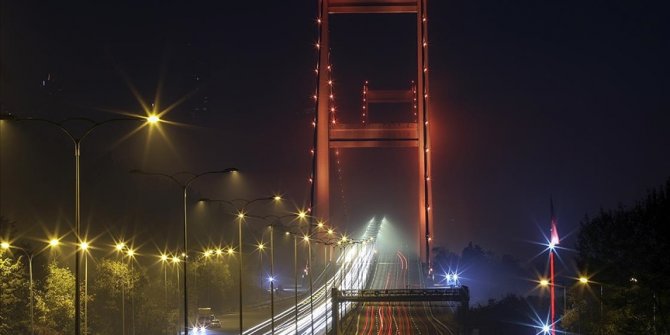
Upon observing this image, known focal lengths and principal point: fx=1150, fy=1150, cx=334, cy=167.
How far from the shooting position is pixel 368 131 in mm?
99750

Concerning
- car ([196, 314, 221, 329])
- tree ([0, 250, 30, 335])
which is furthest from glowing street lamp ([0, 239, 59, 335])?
car ([196, 314, 221, 329])

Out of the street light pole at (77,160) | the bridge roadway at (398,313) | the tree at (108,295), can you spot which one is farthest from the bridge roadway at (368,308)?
the street light pole at (77,160)

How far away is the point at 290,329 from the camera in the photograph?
2505 inches

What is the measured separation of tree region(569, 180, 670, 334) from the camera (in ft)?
135

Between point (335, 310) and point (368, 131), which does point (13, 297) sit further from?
point (368, 131)

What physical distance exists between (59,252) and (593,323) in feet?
81.5

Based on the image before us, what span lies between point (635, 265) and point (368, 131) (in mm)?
57466

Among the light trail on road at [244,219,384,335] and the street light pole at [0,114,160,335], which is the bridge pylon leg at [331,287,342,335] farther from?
the street light pole at [0,114,160,335]

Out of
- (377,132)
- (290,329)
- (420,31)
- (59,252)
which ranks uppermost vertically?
(420,31)

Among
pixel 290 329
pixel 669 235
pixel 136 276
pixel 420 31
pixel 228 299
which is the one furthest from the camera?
pixel 420 31

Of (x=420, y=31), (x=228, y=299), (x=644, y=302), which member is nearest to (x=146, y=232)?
(x=228, y=299)

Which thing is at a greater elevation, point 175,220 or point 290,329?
point 175,220

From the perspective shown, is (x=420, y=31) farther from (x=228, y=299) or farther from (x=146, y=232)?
(x=146, y=232)

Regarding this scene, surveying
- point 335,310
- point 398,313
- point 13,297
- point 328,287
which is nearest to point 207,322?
point 335,310
